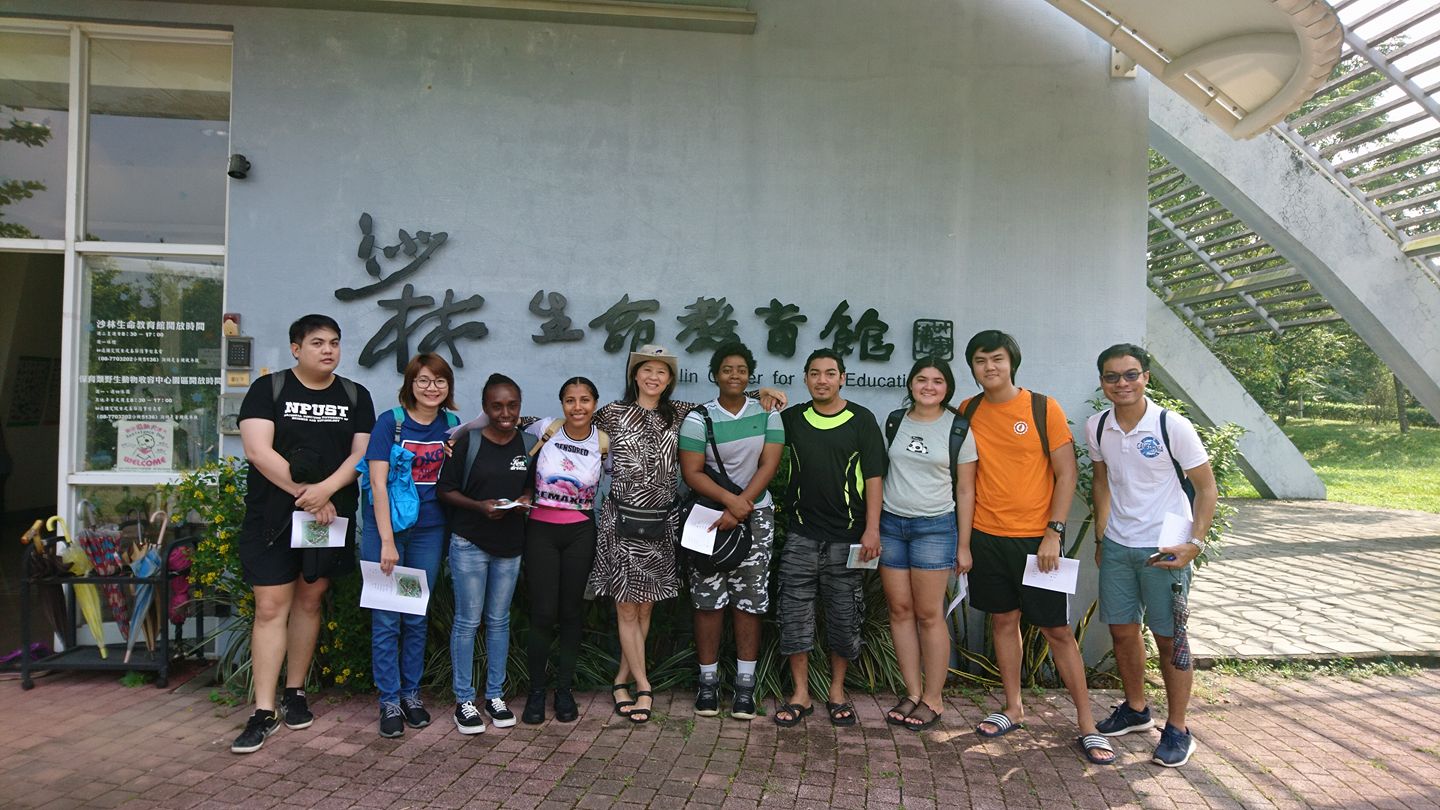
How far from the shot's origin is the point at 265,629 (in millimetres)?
3816

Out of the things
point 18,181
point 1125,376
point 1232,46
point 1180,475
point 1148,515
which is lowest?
point 1148,515

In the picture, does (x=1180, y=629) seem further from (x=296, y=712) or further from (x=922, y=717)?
(x=296, y=712)

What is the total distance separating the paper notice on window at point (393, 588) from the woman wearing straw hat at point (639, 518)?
86cm

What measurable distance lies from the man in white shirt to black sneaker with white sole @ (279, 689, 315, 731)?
3980 mm

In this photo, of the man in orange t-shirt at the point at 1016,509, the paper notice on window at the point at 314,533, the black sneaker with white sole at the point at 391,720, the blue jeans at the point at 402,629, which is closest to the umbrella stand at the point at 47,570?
the paper notice on window at the point at 314,533

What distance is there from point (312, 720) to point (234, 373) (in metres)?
2.22

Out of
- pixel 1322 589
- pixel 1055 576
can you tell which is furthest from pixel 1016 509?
pixel 1322 589

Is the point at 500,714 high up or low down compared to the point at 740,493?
down

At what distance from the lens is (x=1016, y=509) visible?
154 inches

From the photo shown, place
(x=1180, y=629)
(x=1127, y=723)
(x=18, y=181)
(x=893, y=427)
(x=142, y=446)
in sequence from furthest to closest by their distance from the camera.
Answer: (x=18, y=181)
(x=142, y=446)
(x=893, y=427)
(x=1127, y=723)
(x=1180, y=629)

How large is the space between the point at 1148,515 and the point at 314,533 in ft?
13.0

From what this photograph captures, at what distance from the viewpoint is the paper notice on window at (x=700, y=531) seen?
4.01m

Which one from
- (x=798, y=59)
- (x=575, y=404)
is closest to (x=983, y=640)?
(x=575, y=404)

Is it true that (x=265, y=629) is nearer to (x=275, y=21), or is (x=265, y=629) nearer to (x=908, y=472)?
(x=908, y=472)
